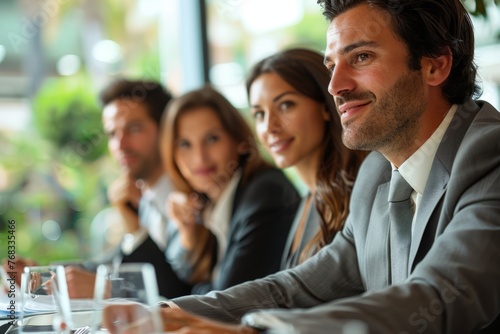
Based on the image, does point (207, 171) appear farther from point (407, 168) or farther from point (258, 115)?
point (407, 168)

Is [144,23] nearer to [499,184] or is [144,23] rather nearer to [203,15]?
[203,15]

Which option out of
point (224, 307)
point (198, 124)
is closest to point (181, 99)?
point (198, 124)

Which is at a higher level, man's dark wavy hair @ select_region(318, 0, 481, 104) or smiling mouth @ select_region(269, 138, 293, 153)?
man's dark wavy hair @ select_region(318, 0, 481, 104)

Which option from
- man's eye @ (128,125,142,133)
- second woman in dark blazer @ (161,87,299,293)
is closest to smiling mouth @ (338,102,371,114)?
second woman in dark blazer @ (161,87,299,293)

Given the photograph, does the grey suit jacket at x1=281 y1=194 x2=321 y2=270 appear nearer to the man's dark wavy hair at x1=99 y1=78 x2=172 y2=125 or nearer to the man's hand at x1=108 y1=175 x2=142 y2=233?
the man's hand at x1=108 y1=175 x2=142 y2=233

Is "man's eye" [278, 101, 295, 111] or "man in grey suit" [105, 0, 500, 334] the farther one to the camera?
"man's eye" [278, 101, 295, 111]

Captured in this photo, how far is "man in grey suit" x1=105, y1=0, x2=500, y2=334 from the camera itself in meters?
1.31

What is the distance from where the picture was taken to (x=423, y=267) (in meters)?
1.27

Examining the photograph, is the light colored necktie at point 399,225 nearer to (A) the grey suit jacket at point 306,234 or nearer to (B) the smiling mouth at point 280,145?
(A) the grey suit jacket at point 306,234

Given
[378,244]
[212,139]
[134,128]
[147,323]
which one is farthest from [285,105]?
[147,323]

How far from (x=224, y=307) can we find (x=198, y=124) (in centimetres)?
155

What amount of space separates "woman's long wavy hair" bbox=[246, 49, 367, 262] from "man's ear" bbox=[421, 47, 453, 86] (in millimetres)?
624

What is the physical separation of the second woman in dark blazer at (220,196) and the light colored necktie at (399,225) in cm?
109

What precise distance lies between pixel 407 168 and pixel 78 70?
9.27 ft
